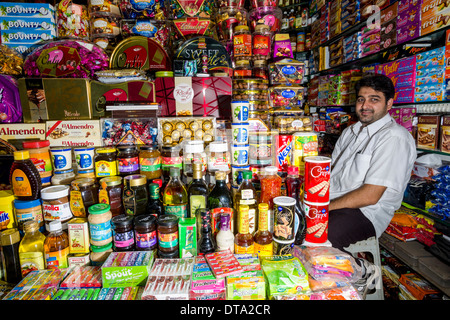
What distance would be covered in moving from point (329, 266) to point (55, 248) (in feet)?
Answer: 4.23

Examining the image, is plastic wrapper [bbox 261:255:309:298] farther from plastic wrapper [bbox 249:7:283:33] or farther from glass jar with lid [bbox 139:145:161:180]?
plastic wrapper [bbox 249:7:283:33]

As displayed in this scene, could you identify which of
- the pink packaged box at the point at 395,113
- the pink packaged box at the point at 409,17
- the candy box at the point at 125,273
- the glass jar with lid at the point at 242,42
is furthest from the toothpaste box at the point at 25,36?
the pink packaged box at the point at 395,113

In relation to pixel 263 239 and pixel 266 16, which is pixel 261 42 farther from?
pixel 263 239

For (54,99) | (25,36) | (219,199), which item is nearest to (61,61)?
(54,99)

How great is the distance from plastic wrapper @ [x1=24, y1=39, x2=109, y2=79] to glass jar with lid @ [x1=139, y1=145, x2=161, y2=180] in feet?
3.61

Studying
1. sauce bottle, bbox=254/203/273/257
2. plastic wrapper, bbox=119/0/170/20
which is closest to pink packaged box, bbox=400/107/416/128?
sauce bottle, bbox=254/203/273/257

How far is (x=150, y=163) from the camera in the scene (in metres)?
1.48

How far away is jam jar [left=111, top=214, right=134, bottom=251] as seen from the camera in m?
1.19

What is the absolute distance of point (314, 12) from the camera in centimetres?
401

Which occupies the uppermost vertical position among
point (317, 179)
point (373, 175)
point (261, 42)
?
point (261, 42)

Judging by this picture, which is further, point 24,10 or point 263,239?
point 24,10
